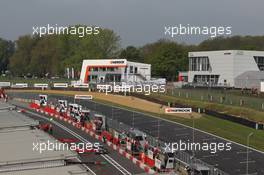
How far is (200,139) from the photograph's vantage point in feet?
125

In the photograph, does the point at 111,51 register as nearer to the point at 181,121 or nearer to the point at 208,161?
the point at 181,121

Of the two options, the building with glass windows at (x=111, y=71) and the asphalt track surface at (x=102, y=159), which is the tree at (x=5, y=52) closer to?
the building with glass windows at (x=111, y=71)

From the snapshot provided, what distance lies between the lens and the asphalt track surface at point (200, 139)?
94.2 ft

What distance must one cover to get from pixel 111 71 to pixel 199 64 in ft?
63.6

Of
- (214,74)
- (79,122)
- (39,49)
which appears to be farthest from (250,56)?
(39,49)

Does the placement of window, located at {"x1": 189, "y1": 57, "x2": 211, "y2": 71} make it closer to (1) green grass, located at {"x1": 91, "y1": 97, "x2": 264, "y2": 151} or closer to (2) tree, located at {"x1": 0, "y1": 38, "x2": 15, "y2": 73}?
(1) green grass, located at {"x1": 91, "y1": 97, "x2": 264, "y2": 151}

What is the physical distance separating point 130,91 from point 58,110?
14800 mm

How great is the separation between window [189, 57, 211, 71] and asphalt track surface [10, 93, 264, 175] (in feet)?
135

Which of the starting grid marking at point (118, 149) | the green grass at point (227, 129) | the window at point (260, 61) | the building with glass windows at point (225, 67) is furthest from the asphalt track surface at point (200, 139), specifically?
the window at point (260, 61)

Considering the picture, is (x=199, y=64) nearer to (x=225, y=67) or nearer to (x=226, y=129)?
(x=225, y=67)

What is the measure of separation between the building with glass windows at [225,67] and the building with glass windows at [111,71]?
11106 millimetres

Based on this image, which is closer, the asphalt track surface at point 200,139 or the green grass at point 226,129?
the asphalt track surface at point 200,139

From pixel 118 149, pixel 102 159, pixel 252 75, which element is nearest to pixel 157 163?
pixel 102 159

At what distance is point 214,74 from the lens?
9419cm
